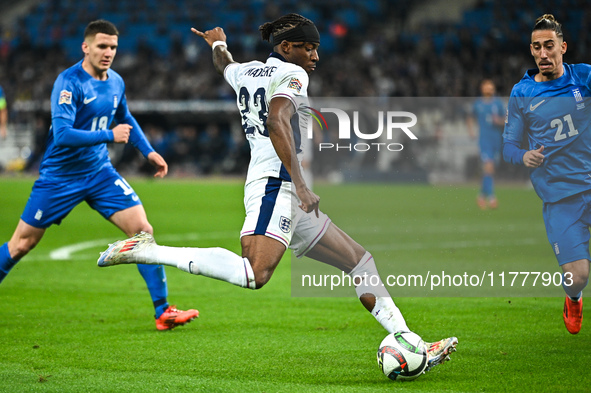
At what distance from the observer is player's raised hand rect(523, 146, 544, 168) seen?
5613mm

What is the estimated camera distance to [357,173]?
6.49m

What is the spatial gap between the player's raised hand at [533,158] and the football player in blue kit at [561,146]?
0.08 metres

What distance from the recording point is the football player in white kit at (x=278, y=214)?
4719 millimetres

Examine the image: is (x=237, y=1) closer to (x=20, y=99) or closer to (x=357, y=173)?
(x=20, y=99)

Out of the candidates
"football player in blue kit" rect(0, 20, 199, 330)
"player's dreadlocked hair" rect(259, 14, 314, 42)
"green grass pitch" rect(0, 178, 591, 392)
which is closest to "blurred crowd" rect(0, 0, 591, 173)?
"green grass pitch" rect(0, 178, 591, 392)

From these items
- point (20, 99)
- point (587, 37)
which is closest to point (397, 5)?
point (587, 37)

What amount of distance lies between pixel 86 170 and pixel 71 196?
266 millimetres

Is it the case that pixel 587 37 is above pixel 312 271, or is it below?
above

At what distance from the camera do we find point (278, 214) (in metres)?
4.85

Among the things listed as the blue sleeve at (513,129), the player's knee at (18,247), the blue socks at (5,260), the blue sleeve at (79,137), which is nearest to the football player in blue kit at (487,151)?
the blue sleeve at (513,129)

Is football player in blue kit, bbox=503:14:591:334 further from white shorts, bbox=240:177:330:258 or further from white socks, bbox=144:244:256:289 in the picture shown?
white socks, bbox=144:244:256:289

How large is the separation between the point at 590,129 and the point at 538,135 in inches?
15.1

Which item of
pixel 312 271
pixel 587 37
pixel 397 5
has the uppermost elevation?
pixel 397 5

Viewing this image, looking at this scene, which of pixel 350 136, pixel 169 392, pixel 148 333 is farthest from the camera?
pixel 148 333
